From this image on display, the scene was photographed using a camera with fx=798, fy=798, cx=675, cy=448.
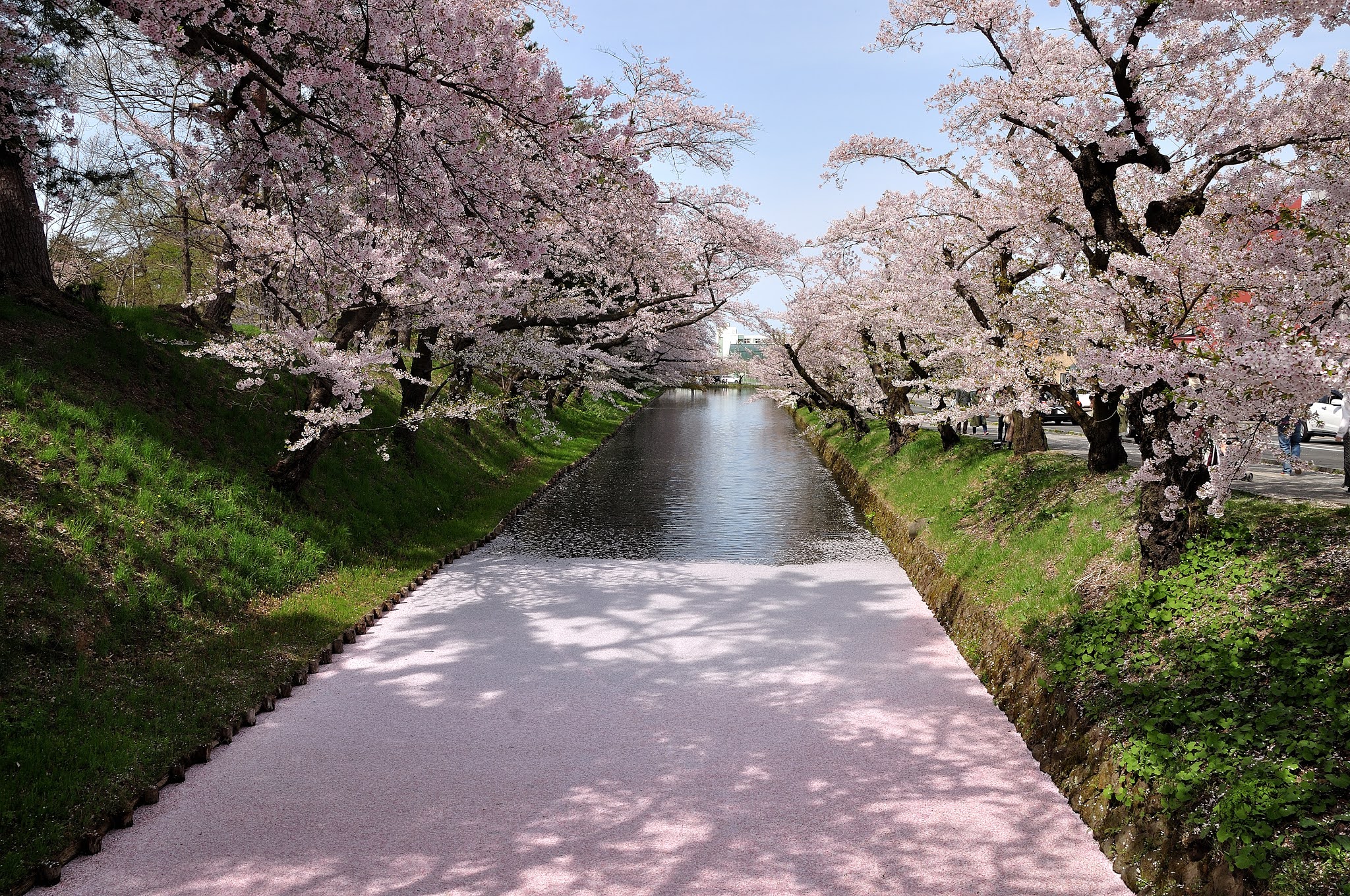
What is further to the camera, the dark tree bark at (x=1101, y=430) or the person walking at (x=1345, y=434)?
the dark tree bark at (x=1101, y=430)

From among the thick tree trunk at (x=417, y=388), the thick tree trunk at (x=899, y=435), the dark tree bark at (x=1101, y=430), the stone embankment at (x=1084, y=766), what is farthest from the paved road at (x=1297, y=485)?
the thick tree trunk at (x=417, y=388)

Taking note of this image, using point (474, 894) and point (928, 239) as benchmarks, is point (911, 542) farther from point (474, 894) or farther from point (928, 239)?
point (474, 894)

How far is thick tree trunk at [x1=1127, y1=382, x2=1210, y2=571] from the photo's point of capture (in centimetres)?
721

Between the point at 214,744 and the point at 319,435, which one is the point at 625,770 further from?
the point at 319,435

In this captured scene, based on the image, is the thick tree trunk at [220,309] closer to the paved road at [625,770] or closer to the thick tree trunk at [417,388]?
the thick tree trunk at [417,388]

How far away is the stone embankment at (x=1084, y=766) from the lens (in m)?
4.45

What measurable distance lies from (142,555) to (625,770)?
18.7 ft

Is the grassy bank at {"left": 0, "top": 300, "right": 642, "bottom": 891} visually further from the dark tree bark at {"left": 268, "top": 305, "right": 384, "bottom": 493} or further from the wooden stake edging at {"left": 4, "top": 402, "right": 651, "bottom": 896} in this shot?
the dark tree bark at {"left": 268, "top": 305, "right": 384, "bottom": 493}

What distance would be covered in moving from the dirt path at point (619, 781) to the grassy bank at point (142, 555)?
1.69 ft

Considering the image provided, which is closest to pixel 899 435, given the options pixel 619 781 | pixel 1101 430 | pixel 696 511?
pixel 696 511

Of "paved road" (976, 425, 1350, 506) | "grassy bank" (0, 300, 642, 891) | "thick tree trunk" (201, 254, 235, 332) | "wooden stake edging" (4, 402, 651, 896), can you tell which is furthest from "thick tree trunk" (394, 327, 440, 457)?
"paved road" (976, 425, 1350, 506)

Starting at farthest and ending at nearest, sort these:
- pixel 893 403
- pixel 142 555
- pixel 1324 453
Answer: pixel 893 403 < pixel 1324 453 < pixel 142 555

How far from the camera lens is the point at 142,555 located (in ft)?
26.9

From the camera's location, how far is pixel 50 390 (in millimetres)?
9336
